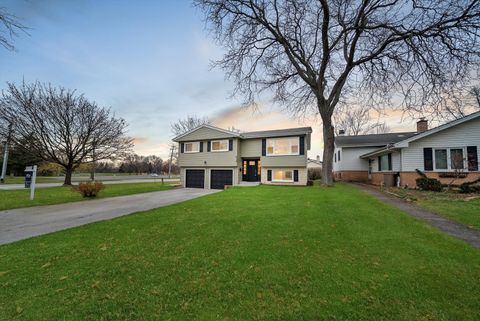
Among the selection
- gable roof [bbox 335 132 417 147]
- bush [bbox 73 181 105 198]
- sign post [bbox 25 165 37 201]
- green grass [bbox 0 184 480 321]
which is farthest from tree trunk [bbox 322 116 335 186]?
sign post [bbox 25 165 37 201]

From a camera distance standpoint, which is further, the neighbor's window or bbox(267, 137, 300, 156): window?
bbox(267, 137, 300, 156): window

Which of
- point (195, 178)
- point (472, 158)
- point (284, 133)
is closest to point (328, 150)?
point (284, 133)

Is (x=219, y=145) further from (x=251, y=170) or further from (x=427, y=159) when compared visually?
(x=427, y=159)

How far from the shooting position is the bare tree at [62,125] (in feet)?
61.9

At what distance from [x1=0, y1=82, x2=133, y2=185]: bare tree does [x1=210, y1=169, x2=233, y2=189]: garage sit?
10787 mm

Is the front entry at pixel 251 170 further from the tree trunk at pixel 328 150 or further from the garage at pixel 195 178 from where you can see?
the tree trunk at pixel 328 150

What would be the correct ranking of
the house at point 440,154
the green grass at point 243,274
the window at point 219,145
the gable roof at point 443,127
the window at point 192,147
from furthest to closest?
1. the window at point 192,147
2. the window at point 219,145
3. the house at point 440,154
4. the gable roof at point 443,127
5. the green grass at point 243,274

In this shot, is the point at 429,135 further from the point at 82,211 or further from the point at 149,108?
the point at 149,108

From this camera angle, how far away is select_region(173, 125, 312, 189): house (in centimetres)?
1802

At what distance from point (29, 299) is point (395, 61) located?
53.7 ft

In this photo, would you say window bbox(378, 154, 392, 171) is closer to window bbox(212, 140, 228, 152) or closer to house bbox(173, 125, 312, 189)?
house bbox(173, 125, 312, 189)

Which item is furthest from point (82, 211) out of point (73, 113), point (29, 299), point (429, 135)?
point (429, 135)

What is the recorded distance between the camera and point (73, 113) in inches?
821

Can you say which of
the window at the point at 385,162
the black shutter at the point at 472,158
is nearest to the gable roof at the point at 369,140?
the window at the point at 385,162
